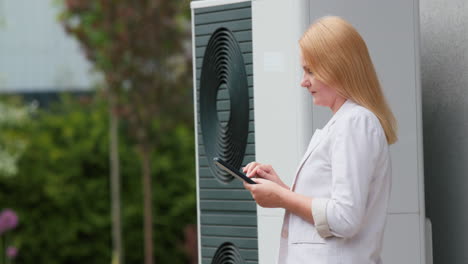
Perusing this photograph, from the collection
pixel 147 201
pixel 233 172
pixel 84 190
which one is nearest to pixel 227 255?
pixel 233 172

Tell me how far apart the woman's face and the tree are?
5.21 metres

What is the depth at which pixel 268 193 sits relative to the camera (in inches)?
86.7

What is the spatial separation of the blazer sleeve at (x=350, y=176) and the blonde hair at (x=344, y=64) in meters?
0.07

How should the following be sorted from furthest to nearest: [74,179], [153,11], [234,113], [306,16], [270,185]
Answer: [74,179] → [153,11] → [234,113] → [306,16] → [270,185]

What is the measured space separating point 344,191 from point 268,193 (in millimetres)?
209

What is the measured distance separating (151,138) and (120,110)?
0.38 metres

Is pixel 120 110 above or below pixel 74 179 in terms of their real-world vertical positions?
above

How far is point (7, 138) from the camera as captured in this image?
7676mm

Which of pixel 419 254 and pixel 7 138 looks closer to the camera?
pixel 419 254

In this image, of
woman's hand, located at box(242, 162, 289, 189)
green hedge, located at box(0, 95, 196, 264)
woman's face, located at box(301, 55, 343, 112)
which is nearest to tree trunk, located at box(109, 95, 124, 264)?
green hedge, located at box(0, 95, 196, 264)

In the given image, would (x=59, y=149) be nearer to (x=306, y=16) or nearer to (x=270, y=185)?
(x=306, y=16)

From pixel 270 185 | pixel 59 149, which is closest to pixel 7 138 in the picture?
pixel 59 149

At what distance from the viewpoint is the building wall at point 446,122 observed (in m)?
3.22

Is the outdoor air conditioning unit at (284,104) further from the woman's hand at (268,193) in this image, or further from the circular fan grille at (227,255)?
the woman's hand at (268,193)
